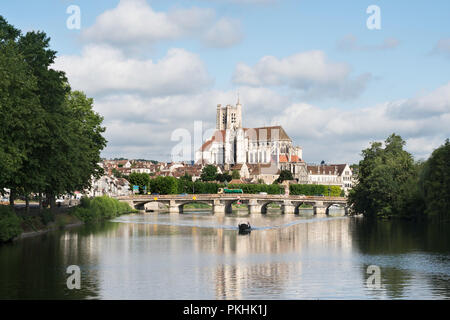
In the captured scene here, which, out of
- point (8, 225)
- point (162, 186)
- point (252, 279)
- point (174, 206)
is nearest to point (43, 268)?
point (252, 279)

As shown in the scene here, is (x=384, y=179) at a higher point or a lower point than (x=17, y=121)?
lower

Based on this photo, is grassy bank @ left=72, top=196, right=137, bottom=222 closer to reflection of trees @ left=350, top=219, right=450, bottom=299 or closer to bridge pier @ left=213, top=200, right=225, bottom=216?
reflection of trees @ left=350, top=219, right=450, bottom=299

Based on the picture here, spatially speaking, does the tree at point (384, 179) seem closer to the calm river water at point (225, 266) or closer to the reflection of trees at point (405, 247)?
the reflection of trees at point (405, 247)

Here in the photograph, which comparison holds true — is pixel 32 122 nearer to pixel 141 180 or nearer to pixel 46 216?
pixel 46 216

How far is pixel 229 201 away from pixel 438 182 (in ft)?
297

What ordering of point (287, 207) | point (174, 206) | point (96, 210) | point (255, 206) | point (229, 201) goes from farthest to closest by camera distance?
point (255, 206) → point (229, 201) → point (287, 207) → point (174, 206) → point (96, 210)

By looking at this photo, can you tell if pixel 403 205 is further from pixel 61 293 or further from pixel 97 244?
pixel 61 293

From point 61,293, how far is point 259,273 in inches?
533

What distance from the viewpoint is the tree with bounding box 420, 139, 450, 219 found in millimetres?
86562

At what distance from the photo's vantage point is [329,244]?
6650 centimetres

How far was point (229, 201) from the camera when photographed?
174000 mm

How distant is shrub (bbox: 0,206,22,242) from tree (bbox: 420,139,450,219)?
175 feet

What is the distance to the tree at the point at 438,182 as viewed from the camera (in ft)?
284

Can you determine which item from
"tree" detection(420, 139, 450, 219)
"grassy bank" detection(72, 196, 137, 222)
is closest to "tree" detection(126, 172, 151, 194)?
"grassy bank" detection(72, 196, 137, 222)
